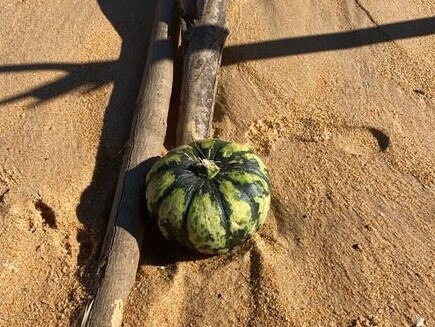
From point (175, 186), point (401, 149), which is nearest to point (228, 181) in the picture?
point (175, 186)

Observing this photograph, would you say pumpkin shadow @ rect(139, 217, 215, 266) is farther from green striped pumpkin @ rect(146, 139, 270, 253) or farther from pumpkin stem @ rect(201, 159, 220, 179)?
pumpkin stem @ rect(201, 159, 220, 179)

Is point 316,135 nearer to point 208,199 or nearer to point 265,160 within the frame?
point 265,160

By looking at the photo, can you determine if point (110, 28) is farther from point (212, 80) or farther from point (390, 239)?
point (390, 239)

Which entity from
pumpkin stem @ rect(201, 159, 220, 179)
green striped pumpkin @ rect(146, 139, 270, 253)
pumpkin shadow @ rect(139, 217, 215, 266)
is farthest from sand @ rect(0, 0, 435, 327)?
pumpkin stem @ rect(201, 159, 220, 179)

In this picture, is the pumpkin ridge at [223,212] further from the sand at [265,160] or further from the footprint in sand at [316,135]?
the footprint in sand at [316,135]

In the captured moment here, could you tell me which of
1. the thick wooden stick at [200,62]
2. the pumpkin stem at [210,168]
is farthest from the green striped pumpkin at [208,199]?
the thick wooden stick at [200,62]

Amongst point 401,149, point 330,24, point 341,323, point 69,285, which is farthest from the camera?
point 330,24
